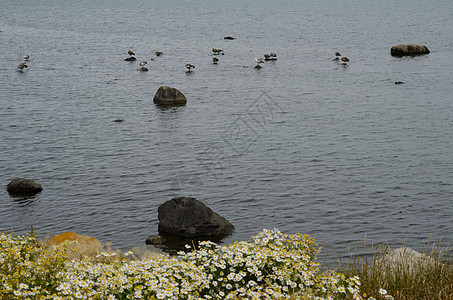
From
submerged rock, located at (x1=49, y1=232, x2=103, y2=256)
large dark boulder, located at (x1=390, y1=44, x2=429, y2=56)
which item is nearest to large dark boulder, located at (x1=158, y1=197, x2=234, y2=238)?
submerged rock, located at (x1=49, y1=232, x2=103, y2=256)

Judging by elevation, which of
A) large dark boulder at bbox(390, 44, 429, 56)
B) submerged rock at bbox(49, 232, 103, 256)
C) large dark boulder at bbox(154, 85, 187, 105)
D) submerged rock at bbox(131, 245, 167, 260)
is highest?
large dark boulder at bbox(390, 44, 429, 56)

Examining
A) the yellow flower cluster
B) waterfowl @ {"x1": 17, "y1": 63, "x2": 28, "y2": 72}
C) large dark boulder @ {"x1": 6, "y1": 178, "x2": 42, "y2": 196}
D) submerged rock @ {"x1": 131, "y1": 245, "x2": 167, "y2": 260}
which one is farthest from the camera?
waterfowl @ {"x1": 17, "y1": 63, "x2": 28, "y2": 72}

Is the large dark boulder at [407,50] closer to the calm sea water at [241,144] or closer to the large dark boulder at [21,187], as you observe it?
the calm sea water at [241,144]

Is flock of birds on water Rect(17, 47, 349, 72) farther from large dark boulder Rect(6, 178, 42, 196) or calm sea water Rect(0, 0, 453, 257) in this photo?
large dark boulder Rect(6, 178, 42, 196)

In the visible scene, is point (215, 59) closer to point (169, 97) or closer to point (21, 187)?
point (169, 97)

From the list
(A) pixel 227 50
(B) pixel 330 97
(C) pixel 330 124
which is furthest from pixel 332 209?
(A) pixel 227 50

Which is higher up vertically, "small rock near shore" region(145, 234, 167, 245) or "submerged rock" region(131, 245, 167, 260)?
"submerged rock" region(131, 245, 167, 260)

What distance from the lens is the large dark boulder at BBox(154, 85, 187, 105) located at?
4366 cm

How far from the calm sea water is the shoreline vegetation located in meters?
9.15

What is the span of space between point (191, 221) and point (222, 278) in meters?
11.2

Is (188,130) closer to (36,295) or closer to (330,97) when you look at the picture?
(330,97)

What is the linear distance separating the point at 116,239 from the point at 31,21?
108 metres

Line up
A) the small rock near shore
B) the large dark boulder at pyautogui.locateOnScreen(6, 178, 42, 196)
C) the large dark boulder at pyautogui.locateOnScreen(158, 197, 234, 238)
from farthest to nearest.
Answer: the large dark boulder at pyautogui.locateOnScreen(6, 178, 42, 196) → the large dark boulder at pyautogui.locateOnScreen(158, 197, 234, 238) → the small rock near shore

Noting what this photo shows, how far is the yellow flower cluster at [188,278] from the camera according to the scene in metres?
9.48
